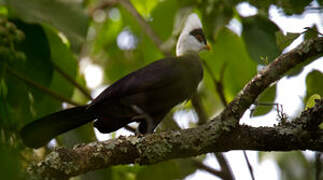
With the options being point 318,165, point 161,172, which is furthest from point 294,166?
point 161,172

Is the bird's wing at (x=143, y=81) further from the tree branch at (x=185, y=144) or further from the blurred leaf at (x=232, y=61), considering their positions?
the tree branch at (x=185, y=144)

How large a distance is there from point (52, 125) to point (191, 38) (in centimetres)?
155

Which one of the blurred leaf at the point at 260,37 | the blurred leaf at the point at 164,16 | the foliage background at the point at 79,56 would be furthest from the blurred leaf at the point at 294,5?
the blurred leaf at the point at 164,16

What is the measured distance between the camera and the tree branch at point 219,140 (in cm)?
190

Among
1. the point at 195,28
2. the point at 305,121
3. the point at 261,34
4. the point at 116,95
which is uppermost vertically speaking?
the point at 195,28

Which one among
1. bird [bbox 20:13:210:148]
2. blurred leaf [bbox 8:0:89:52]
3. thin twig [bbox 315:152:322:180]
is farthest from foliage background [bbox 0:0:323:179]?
thin twig [bbox 315:152:322:180]

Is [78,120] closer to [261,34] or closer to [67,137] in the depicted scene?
[67,137]

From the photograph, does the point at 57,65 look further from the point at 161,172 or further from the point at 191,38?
the point at 191,38

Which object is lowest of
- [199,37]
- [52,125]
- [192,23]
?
[52,125]

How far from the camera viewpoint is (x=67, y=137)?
2799 millimetres

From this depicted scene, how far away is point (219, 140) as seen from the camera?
2.03 m

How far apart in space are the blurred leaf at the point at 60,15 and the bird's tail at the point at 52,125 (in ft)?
1.55

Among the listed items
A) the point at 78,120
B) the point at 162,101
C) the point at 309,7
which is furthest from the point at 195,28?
the point at 309,7

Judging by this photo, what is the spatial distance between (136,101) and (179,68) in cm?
39
